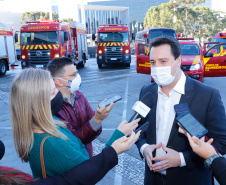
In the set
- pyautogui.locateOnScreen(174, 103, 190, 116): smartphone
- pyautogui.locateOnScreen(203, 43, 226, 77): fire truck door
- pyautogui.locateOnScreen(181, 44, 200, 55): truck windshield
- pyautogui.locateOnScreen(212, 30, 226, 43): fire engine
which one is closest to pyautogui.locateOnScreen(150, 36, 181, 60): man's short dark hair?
pyautogui.locateOnScreen(174, 103, 190, 116): smartphone

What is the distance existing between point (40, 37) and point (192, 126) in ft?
45.2

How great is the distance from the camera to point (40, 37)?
557 inches

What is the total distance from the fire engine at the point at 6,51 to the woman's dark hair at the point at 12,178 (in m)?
15.8

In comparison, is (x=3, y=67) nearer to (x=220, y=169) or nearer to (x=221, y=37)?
(x=221, y=37)

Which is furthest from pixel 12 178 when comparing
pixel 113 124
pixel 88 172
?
pixel 113 124

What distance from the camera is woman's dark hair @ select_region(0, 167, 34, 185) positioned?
1.17 m

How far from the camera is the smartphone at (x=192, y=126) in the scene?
1.59m

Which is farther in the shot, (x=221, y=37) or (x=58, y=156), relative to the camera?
(x=221, y=37)

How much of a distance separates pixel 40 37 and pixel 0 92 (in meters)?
4.83

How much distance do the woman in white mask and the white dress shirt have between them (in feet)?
1.45

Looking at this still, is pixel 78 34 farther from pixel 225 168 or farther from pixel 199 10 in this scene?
pixel 199 10

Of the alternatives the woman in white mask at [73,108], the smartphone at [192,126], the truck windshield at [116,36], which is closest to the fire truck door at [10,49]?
the truck windshield at [116,36]

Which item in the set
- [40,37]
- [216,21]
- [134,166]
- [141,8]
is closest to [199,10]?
[216,21]

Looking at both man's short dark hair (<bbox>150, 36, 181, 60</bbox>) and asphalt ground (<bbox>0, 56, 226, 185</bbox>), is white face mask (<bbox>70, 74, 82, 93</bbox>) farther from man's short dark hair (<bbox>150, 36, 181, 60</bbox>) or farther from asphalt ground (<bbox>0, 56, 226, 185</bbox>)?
asphalt ground (<bbox>0, 56, 226, 185</bbox>)
